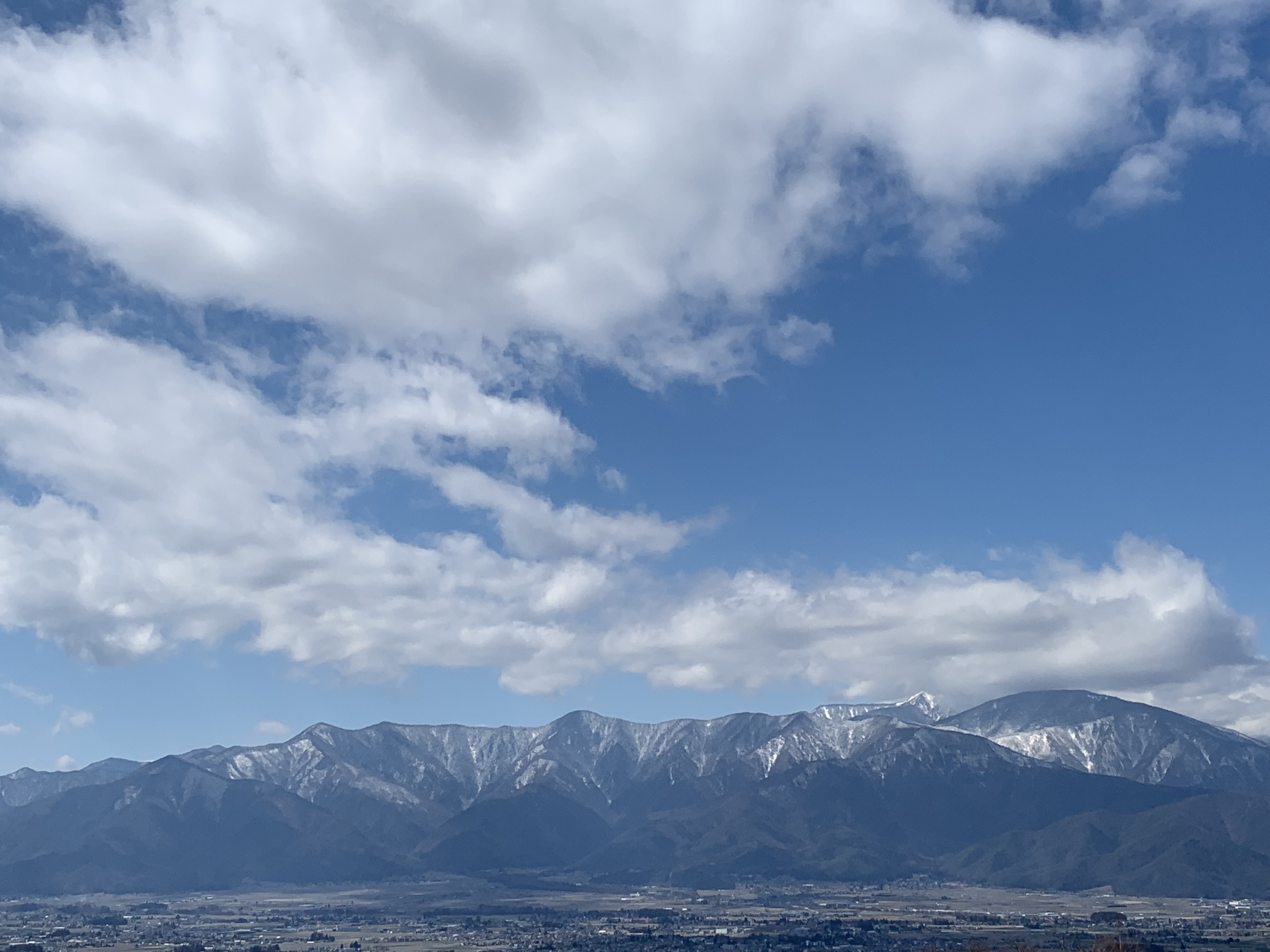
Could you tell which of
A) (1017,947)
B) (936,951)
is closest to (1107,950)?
(1017,947)

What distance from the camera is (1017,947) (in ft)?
632

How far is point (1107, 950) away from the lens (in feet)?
574

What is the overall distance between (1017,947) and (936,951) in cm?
1366

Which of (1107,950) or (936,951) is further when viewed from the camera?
(936,951)

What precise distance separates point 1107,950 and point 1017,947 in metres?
20.4

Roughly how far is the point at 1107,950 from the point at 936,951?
32558mm

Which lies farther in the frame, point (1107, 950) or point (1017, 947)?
point (1017, 947)

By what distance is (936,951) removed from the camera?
199750mm

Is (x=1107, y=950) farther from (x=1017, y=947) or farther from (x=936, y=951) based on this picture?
(x=936, y=951)
